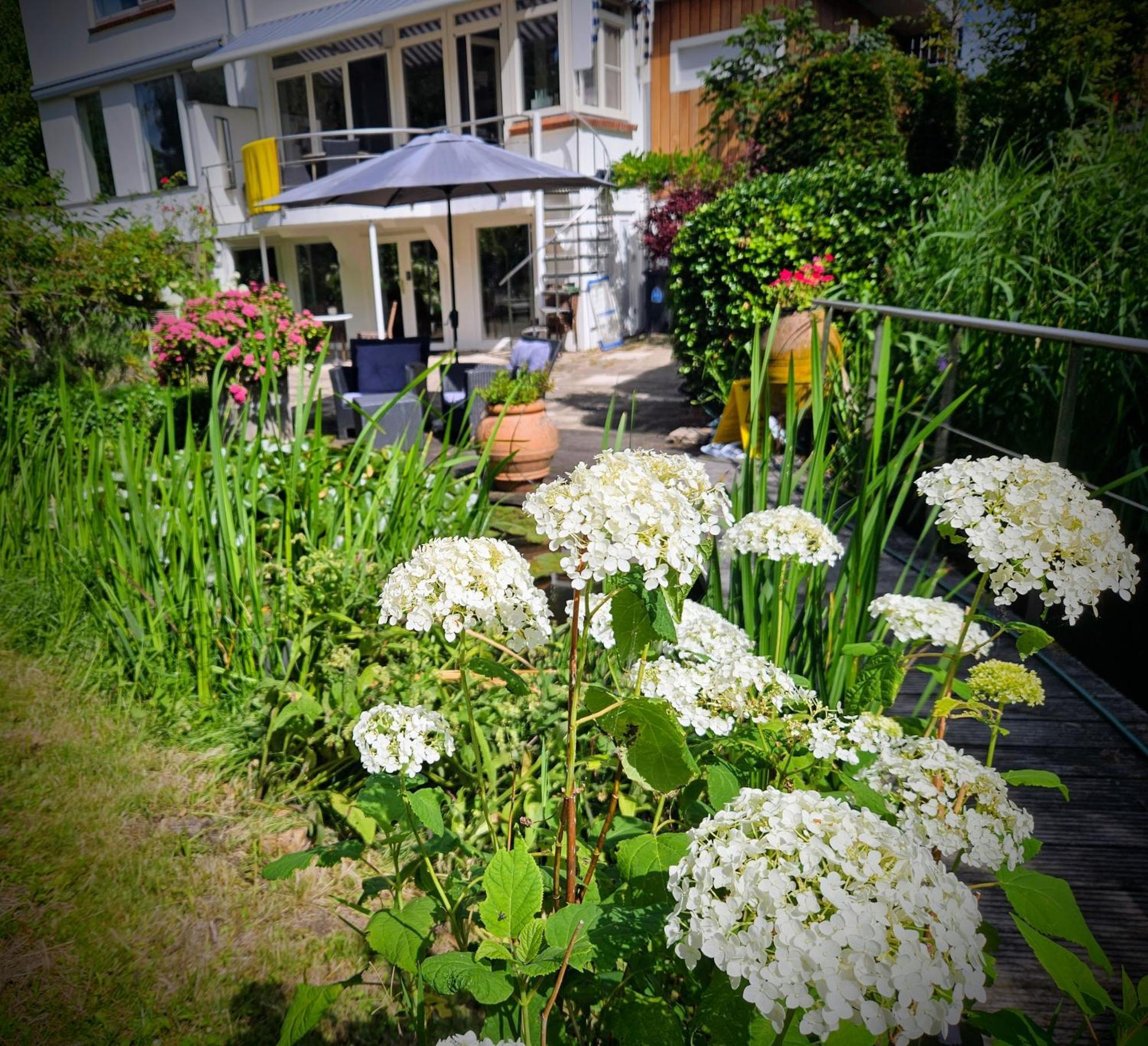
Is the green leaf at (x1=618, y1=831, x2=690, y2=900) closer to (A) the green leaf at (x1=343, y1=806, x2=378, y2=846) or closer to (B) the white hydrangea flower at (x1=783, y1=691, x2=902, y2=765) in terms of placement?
(B) the white hydrangea flower at (x1=783, y1=691, x2=902, y2=765)

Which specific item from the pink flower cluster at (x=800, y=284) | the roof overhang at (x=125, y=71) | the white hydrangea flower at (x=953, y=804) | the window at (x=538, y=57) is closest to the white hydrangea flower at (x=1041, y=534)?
the white hydrangea flower at (x=953, y=804)

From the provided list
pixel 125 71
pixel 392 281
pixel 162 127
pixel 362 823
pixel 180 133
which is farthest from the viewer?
pixel 162 127

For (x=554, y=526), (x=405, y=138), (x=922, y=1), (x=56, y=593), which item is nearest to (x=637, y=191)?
(x=405, y=138)

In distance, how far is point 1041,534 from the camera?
105 centimetres

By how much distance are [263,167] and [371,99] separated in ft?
9.01

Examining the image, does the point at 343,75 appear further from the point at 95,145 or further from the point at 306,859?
the point at 306,859

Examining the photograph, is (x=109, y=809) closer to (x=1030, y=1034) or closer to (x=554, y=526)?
(x=554, y=526)

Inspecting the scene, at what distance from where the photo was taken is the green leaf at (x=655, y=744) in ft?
3.15

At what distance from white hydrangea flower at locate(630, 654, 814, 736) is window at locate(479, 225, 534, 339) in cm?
1291

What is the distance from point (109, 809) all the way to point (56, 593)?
1.19 meters

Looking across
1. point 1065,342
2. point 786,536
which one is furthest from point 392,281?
point 786,536

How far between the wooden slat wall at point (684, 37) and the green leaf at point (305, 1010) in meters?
13.8

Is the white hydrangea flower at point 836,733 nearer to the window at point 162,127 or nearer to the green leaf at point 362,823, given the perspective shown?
the green leaf at point 362,823

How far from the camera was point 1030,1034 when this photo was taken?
862 mm
